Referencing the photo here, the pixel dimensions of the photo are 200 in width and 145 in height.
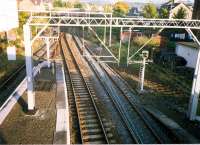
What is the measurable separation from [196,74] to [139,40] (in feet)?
76.4

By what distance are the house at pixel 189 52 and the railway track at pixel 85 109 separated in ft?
37.3

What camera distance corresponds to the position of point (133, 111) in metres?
15.1

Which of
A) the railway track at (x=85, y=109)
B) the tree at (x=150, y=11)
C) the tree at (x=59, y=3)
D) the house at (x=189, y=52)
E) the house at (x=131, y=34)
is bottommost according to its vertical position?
the railway track at (x=85, y=109)

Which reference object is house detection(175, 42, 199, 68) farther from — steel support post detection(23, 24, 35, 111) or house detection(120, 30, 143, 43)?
steel support post detection(23, 24, 35, 111)

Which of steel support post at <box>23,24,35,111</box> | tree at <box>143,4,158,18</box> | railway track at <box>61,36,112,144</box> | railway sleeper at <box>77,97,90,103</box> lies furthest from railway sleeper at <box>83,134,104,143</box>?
tree at <box>143,4,158,18</box>

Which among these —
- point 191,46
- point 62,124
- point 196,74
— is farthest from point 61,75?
point 191,46

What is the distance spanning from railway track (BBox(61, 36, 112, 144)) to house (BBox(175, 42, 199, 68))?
11.4m

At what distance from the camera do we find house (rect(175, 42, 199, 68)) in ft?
82.9

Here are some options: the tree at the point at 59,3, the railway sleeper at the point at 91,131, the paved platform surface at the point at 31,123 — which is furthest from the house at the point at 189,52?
the tree at the point at 59,3

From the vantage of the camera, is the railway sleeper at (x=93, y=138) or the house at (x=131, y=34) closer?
the railway sleeper at (x=93, y=138)

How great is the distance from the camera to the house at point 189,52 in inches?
995

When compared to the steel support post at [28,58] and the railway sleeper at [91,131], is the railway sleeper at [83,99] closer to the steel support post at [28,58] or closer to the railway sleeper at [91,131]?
the steel support post at [28,58]

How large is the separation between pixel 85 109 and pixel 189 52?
15.9 metres

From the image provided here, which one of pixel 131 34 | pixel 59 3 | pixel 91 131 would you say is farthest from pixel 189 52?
pixel 59 3
